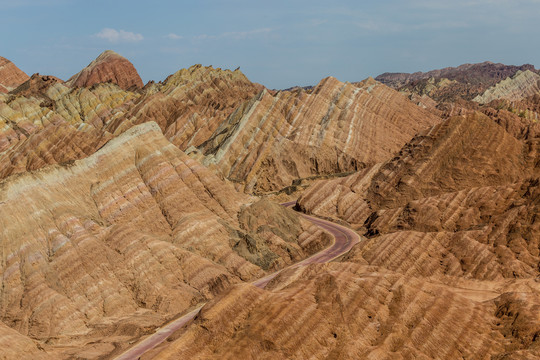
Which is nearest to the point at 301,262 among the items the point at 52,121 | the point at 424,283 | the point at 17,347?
the point at 424,283

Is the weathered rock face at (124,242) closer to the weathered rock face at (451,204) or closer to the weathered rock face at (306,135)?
the weathered rock face at (451,204)

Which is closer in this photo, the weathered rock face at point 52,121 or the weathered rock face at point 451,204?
the weathered rock face at point 451,204

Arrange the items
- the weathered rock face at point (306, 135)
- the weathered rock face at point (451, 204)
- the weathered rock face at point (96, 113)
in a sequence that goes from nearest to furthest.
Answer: the weathered rock face at point (451, 204) < the weathered rock face at point (96, 113) < the weathered rock face at point (306, 135)

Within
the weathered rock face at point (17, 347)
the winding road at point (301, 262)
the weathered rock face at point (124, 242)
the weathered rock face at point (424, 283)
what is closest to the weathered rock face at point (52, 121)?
the weathered rock face at point (124, 242)

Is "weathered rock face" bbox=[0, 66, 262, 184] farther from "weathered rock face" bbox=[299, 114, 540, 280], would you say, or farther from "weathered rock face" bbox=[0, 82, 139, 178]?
"weathered rock face" bbox=[299, 114, 540, 280]

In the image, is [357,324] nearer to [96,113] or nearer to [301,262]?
[301,262]

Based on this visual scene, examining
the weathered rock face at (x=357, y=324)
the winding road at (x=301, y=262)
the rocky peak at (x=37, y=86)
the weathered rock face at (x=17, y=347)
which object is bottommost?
the winding road at (x=301, y=262)

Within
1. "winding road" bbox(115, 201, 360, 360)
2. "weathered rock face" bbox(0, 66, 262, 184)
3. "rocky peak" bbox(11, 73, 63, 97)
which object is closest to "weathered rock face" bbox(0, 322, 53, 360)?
"winding road" bbox(115, 201, 360, 360)
